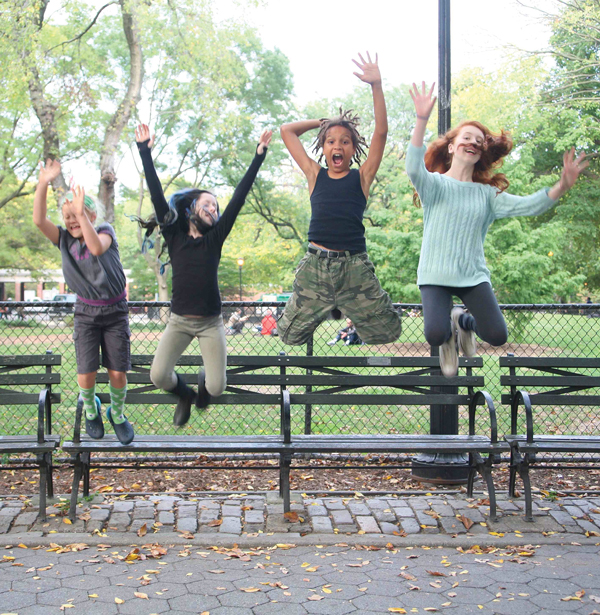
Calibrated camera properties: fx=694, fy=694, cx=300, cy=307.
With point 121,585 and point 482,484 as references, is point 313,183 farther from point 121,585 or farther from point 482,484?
point 482,484

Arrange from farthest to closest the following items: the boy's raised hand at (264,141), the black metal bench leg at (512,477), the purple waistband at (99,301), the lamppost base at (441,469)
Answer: the lamppost base at (441,469)
the black metal bench leg at (512,477)
the purple waistband at (99,301)
the boy's raised hand at (264,141)

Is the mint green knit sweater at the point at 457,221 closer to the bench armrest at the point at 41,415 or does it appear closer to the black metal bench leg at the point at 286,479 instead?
the black metal bench leg at the point at 286,479

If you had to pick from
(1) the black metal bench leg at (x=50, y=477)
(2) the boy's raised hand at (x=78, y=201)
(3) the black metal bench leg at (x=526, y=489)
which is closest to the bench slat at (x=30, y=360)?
(1) the black metal bench leg at (x=50, y=477)

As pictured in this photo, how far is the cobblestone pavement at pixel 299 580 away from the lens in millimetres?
3904

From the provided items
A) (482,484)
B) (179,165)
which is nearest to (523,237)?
(482,484)

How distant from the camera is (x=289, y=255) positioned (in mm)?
29500

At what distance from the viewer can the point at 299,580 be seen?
4.30m

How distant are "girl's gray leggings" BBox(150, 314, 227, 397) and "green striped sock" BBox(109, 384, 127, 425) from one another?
598 mm

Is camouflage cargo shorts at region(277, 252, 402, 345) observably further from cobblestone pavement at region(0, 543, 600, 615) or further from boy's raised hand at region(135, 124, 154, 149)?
cobblestone pavement at region(0, 543, 600, 615)

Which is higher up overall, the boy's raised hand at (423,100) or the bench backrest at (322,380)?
the boy's raised hand at (423,100)

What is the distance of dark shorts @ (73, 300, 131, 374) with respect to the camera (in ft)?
13.9

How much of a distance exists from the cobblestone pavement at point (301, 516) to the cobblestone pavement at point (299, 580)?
30 centimetres

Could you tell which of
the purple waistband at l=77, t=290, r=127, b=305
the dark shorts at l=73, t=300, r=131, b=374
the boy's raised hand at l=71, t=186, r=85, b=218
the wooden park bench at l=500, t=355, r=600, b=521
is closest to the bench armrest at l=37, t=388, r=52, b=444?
the dark shorts at l=73, t=300, r=131, b=374

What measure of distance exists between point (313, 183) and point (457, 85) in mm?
22168
